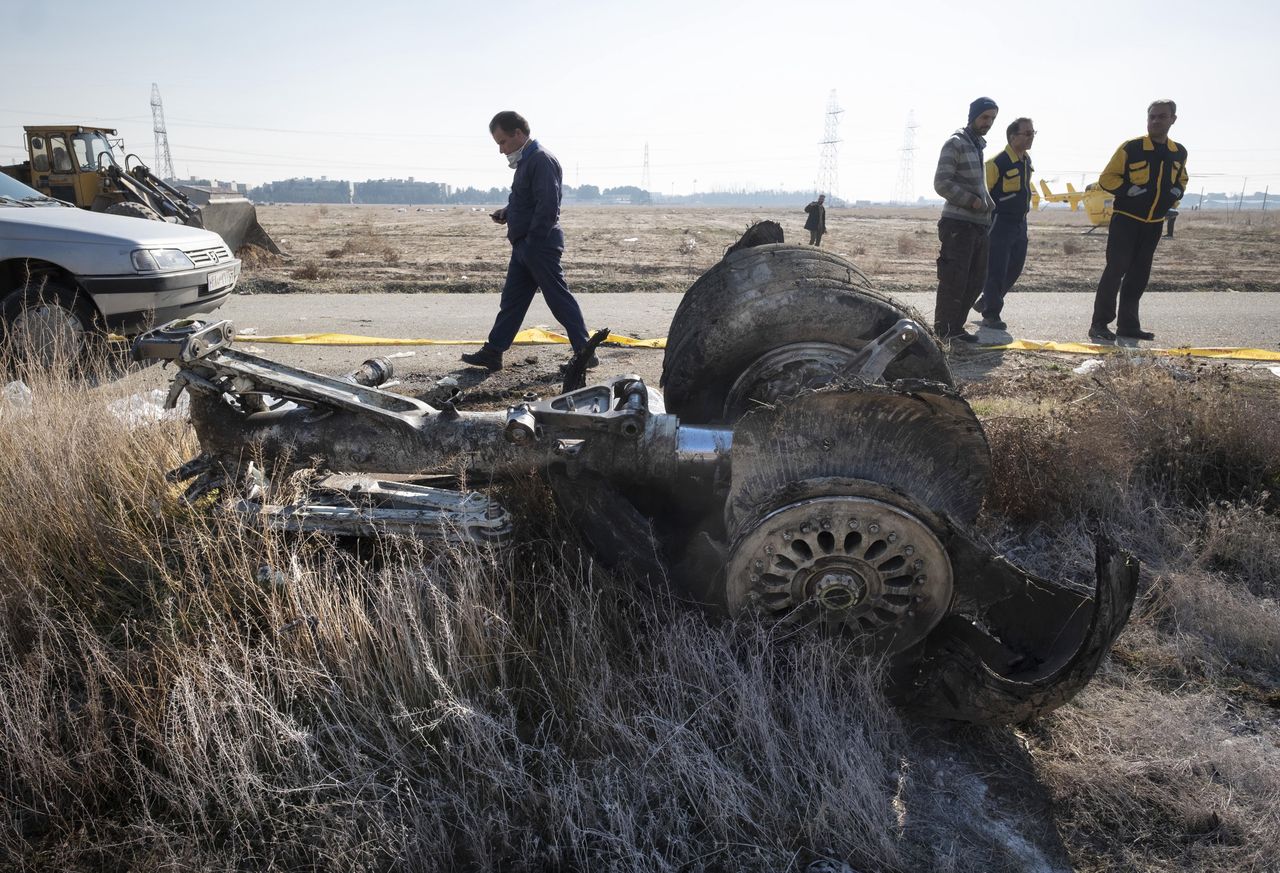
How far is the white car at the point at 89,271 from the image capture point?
595cm

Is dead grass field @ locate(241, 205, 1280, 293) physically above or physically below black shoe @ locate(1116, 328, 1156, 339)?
above

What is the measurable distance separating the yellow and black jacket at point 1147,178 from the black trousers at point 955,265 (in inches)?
63.9

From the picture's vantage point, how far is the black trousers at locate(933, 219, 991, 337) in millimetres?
7035

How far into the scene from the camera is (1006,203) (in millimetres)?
8188

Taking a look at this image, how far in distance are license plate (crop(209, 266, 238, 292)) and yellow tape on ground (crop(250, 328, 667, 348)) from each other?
0.56m

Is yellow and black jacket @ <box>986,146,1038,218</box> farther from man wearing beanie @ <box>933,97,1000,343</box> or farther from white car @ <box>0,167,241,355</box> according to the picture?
white car @ <box>0,167,241,355</box>

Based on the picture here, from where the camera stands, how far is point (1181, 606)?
2.89 meters

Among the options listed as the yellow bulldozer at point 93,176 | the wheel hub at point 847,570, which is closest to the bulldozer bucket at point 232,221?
the yellow bulldozer at point 93,176

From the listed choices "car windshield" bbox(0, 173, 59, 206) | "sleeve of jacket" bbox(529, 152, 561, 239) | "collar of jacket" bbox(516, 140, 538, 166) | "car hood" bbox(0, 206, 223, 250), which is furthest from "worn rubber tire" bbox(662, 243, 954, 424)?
"car windshield" bbox(0, 173, 59, 206)

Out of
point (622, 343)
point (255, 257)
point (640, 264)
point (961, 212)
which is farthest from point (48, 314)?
point (640, 264)

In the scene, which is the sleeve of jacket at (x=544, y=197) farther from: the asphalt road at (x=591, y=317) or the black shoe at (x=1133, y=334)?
the black shoe at (x=1133, y=334)

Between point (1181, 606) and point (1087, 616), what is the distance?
1052 millimetres

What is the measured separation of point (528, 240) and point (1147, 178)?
5748mm

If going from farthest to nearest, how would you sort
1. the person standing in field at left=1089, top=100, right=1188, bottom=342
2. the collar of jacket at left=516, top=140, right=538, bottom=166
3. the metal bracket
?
the person standing in field at left=1089, top=100, right=1188, bottom=342, the collar of jacket at left=516, top=140, right=538, bottom=166, the metal bracket
